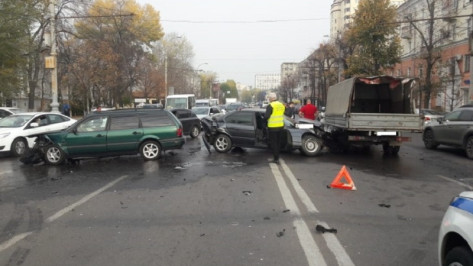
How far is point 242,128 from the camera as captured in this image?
13.3 meters

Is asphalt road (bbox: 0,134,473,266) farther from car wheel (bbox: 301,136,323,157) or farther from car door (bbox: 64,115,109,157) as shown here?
car wheel (bbox: 301,136,323,157)

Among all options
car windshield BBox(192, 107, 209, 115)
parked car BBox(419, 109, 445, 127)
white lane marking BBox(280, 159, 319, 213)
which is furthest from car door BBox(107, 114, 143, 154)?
car windshield BBox(192, 107, 209, 115)

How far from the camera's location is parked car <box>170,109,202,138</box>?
20.5m

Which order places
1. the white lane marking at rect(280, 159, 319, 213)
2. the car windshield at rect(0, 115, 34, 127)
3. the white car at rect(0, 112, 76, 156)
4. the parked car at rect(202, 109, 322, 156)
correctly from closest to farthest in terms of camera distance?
the white lane marking at rect(280, 159, 319, 213)
the parked car at rect(202, 109, 322, 156)
the white car at rect(0, 112, 76, 156)
the car windshield at rect(0, 115, 34, 127)

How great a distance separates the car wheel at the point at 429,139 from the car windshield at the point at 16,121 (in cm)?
1448

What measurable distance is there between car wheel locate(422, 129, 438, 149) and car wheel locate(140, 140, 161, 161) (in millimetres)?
9741

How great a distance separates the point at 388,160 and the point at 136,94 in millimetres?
61096

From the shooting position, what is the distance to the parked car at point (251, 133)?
12.9 meters

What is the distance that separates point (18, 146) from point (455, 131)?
14498mm

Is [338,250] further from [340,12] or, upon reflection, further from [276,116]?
[340,12]

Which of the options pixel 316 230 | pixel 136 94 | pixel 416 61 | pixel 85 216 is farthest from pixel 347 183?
pixel 136 94

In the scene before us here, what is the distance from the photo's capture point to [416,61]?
45844mm

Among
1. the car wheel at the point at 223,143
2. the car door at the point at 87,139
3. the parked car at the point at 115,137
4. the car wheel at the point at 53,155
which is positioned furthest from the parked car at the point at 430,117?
the car wheel at the point at 53,155

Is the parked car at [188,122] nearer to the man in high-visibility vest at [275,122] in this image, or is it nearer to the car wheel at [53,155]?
the car wheel at [53,155]
